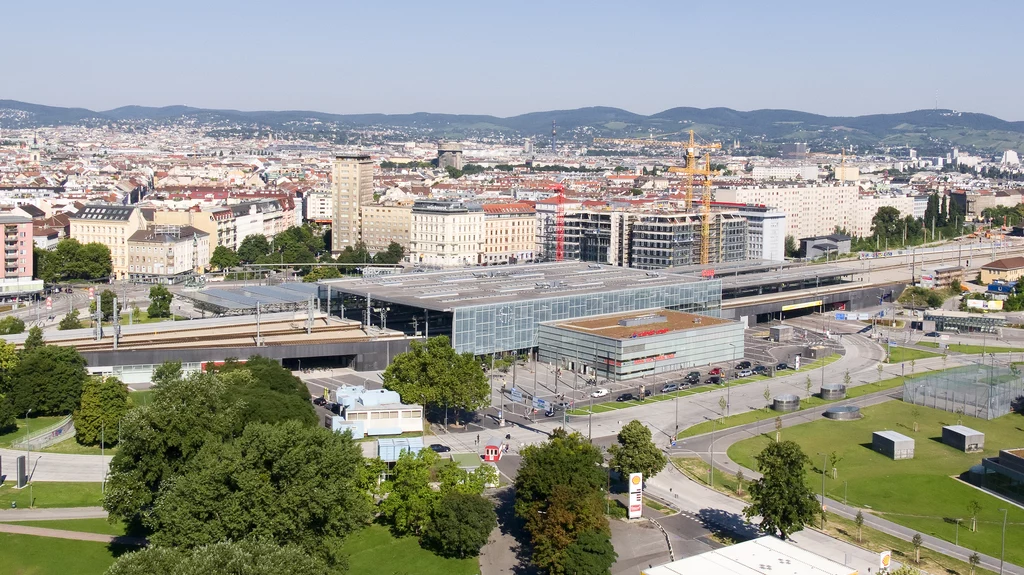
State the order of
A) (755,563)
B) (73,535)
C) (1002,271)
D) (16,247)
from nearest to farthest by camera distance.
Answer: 1. (755,563)
2. (73,535)
3. (16,247)
4. (1002,271)

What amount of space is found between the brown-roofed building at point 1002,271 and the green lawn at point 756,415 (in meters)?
36.3

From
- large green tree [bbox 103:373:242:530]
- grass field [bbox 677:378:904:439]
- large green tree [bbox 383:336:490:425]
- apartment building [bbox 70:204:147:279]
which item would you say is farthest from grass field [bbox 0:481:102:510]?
apartment building [bbox 70:204:147:279]

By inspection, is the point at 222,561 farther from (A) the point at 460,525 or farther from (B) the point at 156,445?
(B) the point at 156,445

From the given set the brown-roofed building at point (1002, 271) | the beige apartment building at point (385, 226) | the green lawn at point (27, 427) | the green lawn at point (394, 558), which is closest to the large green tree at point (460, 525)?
the green lawn at point (394, 558)

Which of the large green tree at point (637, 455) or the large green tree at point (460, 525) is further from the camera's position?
the large green tree at point (637, 455)

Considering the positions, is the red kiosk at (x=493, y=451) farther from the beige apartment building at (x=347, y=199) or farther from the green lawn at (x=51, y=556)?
the beige apartment building at (x=347, y=199)

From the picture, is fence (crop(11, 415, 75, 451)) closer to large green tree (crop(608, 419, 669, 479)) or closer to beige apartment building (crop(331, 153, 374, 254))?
large green tree (crop(608, 419, 669, 479))

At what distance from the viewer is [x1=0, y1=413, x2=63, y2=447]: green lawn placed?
35562mm

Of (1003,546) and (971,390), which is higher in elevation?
(971,390)

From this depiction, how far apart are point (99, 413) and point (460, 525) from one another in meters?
14.6

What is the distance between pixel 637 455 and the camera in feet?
103

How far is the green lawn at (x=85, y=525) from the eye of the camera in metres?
28.0

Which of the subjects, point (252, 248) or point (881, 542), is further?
point (252, 248)

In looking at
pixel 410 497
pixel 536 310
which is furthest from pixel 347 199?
pixel 410 497
